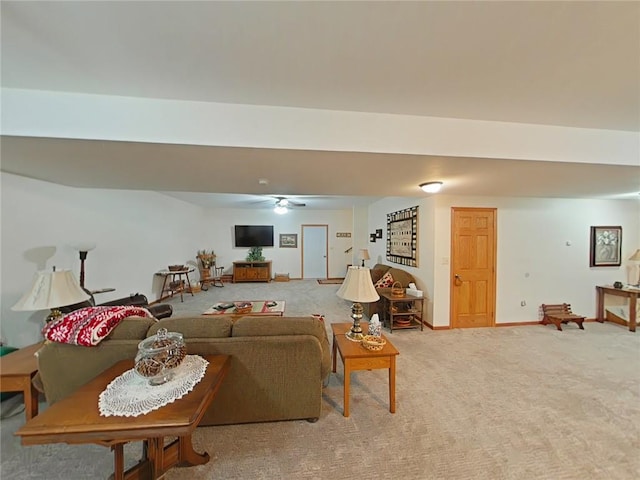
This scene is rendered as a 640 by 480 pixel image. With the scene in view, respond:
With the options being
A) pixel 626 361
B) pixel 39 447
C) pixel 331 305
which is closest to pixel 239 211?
pixel 331 305

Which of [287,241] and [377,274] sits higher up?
[287,241]

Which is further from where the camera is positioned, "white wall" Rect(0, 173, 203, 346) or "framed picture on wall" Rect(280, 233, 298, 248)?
"framed picture on wall" Rect(280, 233, 298, 248)

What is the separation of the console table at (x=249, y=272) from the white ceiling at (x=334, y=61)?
5.92 metres

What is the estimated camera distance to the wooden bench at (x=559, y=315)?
3.92 m

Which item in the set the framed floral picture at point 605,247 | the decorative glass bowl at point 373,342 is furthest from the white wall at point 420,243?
the decorative glass bowl at point 373,342

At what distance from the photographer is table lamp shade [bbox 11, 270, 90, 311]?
6.02 feet

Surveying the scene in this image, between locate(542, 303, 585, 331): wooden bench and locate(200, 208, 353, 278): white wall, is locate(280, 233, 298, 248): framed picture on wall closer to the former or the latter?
locate(200, 208, 353, 278): white wall

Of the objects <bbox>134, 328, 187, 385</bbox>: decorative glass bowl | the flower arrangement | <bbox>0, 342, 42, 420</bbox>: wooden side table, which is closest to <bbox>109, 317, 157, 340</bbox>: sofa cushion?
<bbox>134, 328, 187, 385</bbox>: decorative glass bowl

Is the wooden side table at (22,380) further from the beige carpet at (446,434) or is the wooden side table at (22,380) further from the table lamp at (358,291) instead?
the table lamp at (358,291)

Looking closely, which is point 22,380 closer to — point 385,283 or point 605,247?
point 385,283

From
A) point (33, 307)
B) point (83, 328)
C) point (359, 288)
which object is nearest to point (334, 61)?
point (359, 288)

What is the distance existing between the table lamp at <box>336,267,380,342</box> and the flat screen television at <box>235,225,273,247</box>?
6.46 m

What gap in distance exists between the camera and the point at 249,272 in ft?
26.1

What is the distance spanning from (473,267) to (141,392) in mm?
4420
